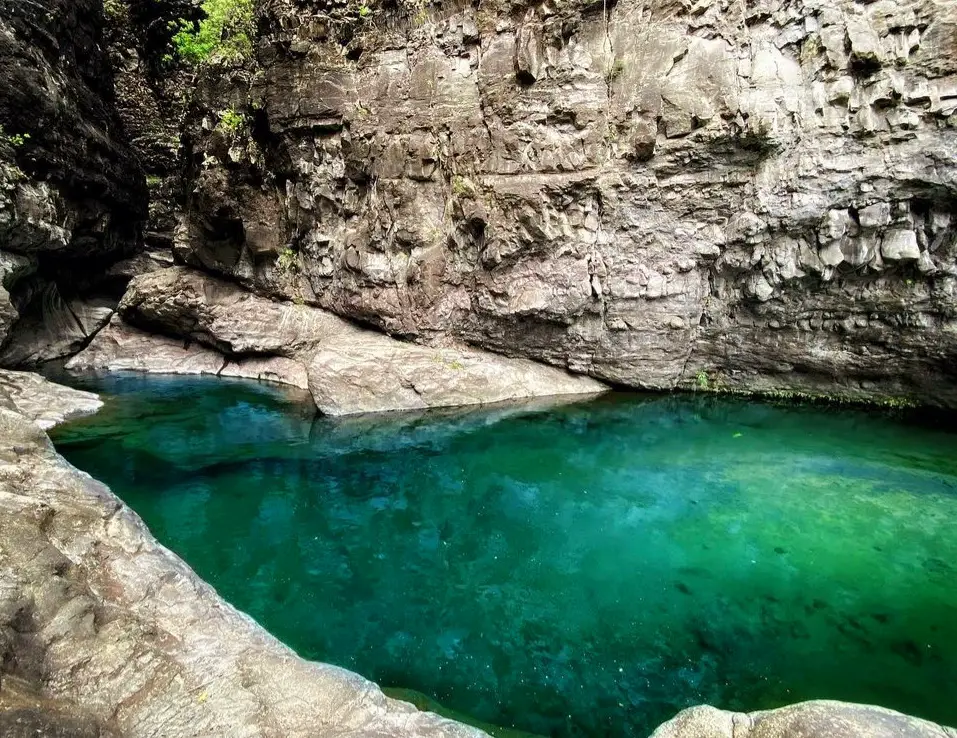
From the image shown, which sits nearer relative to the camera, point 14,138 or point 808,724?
point 808,724

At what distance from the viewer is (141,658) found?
2.94 meters

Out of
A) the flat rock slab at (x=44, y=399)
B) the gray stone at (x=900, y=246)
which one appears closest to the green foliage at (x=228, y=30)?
the flat rock slab at (x=44, y=399)

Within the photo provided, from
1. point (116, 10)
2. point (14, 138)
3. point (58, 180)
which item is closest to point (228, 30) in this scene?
point (14, 138)

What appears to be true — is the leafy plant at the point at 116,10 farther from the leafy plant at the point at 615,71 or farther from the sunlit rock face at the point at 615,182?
the leafy plant at the point at 615,71

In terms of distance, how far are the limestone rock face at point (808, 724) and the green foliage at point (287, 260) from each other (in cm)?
1446

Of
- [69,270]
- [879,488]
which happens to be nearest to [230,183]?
[69,270]

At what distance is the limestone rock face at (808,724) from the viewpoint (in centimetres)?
240

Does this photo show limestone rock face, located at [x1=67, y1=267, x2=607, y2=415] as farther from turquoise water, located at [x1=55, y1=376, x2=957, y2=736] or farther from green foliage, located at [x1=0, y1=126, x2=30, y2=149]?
green foliage, located at [x1=0, y1=126, x2=30, y2=149]

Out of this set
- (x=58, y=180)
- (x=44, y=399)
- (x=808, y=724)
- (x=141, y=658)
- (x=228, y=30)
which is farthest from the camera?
(x=228, y=30)

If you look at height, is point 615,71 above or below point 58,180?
above

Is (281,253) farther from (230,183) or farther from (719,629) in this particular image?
(719,629)

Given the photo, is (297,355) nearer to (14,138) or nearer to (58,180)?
(58,180)

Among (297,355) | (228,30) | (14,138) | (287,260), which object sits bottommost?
(297,355)

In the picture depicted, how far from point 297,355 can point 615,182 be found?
30.5ft
